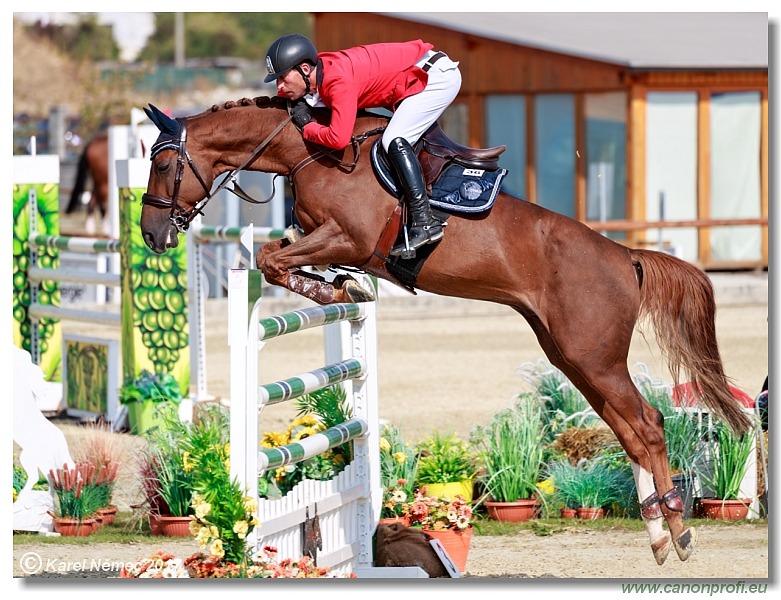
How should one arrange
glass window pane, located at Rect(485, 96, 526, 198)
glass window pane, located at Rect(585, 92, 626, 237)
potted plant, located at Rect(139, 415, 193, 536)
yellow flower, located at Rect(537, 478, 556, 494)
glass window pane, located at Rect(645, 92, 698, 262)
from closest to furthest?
potted plant, located at Rect(139, 415, 193, 536) < yellow flower, located at Rect(537, 478, 556, 494) < glass window pane, located at Rect(645, 92, 698, 262) < glass window pane, located at Rect(585, 92, 626, 237) < glass window pane, located at Rect(485, 96, 526, 198)

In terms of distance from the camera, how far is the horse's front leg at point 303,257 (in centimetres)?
525

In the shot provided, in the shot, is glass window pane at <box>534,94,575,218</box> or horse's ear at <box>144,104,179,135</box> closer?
horse's ear at <box>144,104,179,135</box>

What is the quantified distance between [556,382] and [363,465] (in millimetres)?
1926

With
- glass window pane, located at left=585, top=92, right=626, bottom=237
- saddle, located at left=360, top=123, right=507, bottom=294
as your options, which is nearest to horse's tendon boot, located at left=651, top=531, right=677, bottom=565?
saddle, located at left=360, top=123, right=507, bottom=294

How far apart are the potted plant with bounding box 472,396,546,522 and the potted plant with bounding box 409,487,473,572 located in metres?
0.82

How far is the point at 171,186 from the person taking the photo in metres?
5.41

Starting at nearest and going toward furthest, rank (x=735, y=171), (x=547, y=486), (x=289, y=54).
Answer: (x=289, y=54) < (x=547, y=486) < (x=735, y=171)

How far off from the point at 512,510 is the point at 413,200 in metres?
2.19

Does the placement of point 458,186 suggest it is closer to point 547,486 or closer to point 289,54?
point 289,54

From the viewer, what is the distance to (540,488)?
21.9 ft

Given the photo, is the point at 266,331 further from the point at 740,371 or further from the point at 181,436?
the point at 740,371

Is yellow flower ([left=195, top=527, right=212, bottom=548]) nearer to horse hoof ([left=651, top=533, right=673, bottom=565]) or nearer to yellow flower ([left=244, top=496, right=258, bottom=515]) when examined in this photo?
yellow flower ([left=244, top=496, right=258, bottom=515])

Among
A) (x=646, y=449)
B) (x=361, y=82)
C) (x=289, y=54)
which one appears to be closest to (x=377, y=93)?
(x=361, y=82)

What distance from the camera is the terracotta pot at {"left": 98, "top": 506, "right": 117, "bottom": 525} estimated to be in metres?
6.54
